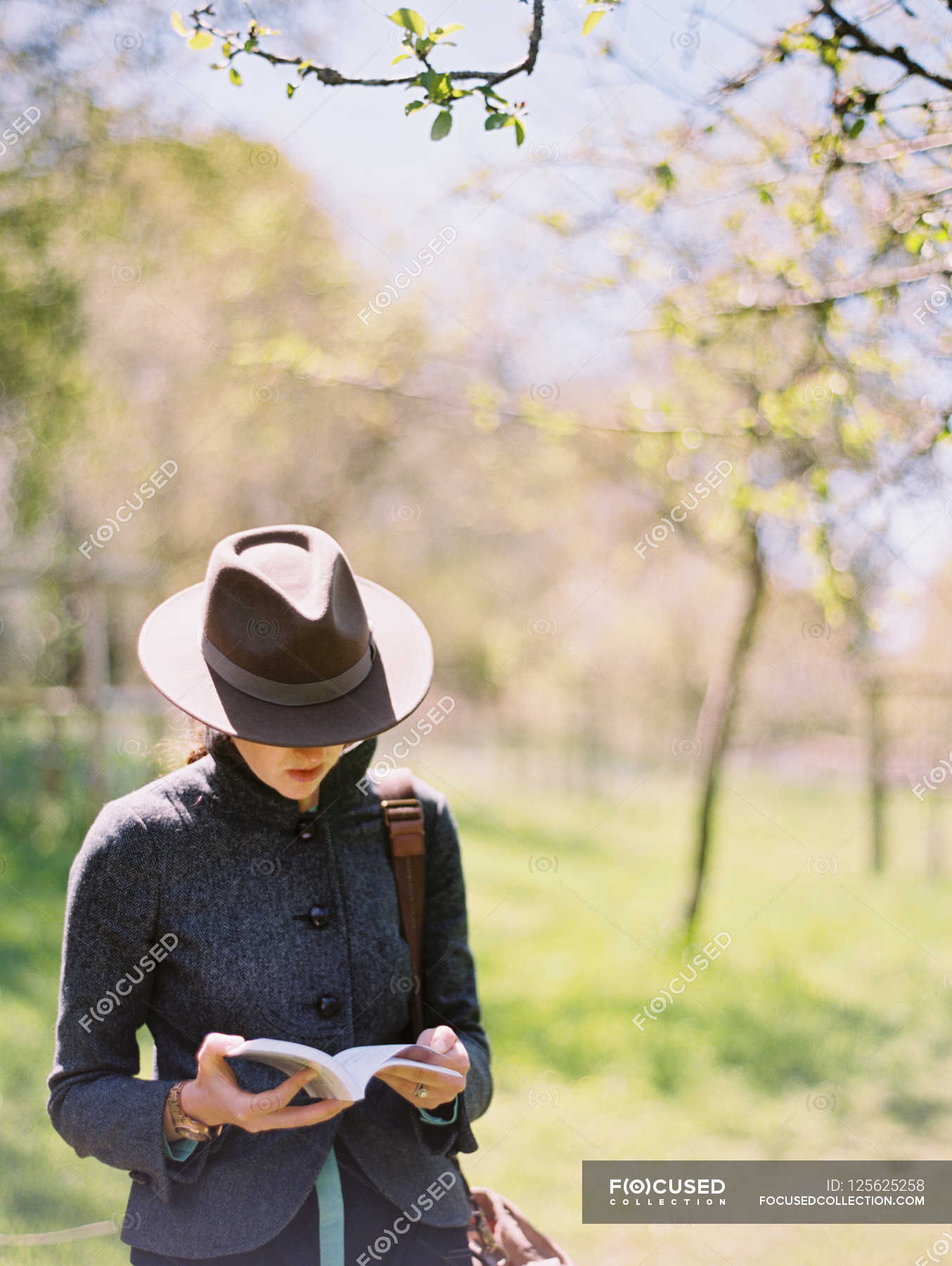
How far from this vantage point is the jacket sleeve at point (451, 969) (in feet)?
6.15

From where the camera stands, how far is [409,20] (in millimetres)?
1987

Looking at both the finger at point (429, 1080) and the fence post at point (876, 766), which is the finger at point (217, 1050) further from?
the fence post at point (876, 766)

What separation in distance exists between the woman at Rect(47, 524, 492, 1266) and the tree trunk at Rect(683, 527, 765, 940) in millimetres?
4765

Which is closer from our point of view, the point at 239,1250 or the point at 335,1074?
the point at 335,1074

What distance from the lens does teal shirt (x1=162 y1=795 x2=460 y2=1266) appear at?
169cm

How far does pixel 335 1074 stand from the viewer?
1.48 metres

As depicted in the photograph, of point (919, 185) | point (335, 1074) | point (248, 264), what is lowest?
point (335, 1074)

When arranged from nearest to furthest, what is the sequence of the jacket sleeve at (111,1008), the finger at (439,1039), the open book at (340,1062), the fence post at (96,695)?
1. the open book at (340,1062)
2. the jacket sleeve at (111,1008)
3. the finger at (439,1039)
4. the fence post at (96,695)

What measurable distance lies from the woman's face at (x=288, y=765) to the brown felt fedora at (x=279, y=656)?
0.07 metres

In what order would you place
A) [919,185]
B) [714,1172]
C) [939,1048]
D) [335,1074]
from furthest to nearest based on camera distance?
1. [939,1048]
2. [714,1172]
3. [919,185]
4. [335,1074]

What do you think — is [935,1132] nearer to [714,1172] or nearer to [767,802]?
[714,1172]

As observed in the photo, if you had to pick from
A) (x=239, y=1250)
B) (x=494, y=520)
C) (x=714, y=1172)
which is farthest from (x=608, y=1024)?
(x=494, y=520)

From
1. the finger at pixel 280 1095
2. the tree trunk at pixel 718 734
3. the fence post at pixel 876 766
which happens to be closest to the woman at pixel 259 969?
the finger at pixel 280 1095

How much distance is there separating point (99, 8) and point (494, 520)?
33.9 feet
